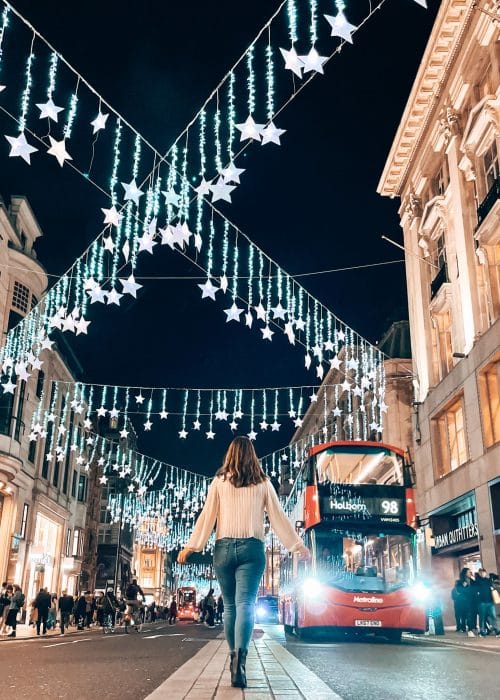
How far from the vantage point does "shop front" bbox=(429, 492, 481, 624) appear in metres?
23.7

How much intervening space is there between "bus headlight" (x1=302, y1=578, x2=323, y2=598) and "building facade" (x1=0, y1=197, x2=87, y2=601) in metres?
16.4

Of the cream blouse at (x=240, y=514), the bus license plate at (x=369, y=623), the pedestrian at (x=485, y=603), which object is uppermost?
the cream blouse at (x=240, y=514)

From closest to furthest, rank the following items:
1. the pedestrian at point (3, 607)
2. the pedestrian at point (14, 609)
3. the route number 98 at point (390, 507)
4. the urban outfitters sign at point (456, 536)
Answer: the route number 98 at point (390, 507) < the pedestrian at point (14, 609) < the pedestrian at point (3, 607) < the urban outfitters sign at point (456, 536)

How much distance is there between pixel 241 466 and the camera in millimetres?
5691

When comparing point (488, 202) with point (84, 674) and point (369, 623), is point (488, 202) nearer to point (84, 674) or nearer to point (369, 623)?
point (369, 623)

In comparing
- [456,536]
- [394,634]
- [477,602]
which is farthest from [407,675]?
[456,536]

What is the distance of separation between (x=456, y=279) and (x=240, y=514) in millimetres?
22139

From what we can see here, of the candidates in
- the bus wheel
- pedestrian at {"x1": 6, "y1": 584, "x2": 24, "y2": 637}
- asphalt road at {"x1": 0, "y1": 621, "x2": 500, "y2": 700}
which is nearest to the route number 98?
the bus wheel

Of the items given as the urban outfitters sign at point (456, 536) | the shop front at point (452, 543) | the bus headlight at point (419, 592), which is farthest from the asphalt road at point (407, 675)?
the shop front at point (452, 543)

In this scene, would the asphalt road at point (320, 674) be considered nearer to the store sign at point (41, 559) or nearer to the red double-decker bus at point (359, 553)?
the red double-decker bus at point (359, 553)

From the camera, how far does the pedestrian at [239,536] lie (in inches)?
209

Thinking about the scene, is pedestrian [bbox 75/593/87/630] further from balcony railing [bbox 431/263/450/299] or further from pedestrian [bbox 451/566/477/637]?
balcony railing [bbox 431/263/450/299]

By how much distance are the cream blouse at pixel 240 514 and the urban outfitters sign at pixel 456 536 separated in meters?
18.5

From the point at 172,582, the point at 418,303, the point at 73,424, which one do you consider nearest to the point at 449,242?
the point at 418,303
